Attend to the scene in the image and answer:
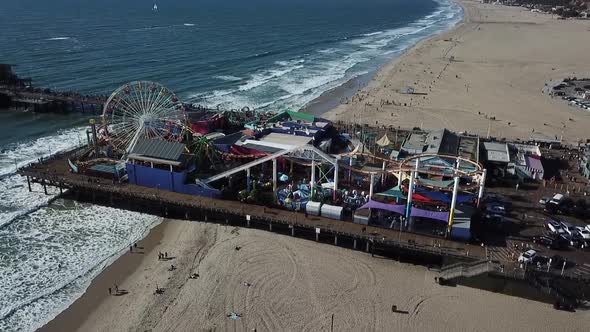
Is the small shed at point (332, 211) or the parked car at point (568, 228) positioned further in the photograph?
the small shed at point (332, 211)

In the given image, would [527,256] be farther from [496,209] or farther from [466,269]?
[496,209]

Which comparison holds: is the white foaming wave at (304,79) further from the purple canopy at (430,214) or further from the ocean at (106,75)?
the purple canopy at (430,214)

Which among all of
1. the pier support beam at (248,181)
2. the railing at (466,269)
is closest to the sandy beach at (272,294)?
the railing at (466,269)

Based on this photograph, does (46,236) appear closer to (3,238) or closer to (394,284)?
(3,238)

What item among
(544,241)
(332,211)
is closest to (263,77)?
(332,211)

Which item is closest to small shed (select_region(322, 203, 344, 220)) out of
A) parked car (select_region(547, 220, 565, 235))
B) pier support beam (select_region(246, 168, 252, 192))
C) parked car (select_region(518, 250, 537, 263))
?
pier support beam (select_region(246, 168, 252, 192))

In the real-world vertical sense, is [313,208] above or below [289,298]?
above
